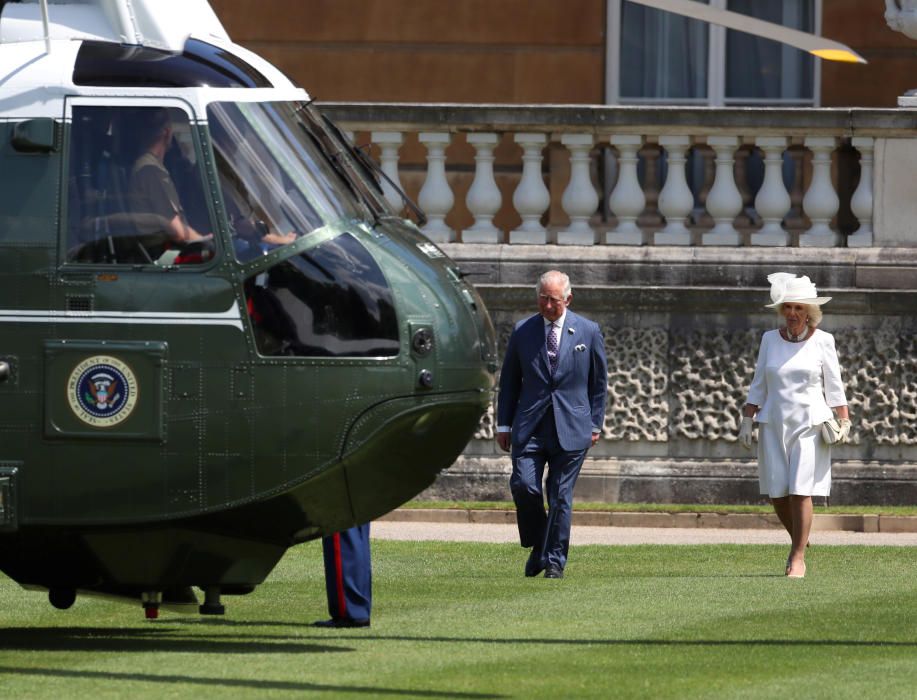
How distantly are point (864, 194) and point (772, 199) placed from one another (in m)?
0.68

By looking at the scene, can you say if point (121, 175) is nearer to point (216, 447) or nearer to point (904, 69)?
point (216, 447)

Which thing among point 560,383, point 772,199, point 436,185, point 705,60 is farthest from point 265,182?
point 705,60

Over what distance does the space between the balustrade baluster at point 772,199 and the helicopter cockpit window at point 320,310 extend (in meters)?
9.40

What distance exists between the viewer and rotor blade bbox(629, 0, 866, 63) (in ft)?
33.4

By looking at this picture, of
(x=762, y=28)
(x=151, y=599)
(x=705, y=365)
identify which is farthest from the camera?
(x=705, y=365)

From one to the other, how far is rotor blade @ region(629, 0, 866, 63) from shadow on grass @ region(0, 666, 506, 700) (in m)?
2.81

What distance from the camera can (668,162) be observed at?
64.6 feet

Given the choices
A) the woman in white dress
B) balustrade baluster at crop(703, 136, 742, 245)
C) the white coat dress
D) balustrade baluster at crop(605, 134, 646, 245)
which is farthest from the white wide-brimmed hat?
balustrade baluster at crop(605, 134, 646, 245)

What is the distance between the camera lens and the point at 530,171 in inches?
782

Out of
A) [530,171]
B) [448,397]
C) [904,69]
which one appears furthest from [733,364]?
[448,397]

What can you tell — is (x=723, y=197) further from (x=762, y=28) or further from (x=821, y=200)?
(x=762, y=28)

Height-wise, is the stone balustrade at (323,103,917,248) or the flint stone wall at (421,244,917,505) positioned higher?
the stone balustrade at (323,103,917,248)

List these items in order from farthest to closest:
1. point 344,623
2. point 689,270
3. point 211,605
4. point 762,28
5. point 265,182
Result: point 689,270
point 344,623
point 211,605
point 265,182
point 762,28

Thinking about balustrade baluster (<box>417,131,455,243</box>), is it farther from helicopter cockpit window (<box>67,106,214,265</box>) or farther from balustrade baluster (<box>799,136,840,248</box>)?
helicopter cockpit window (<box>67,106,214,265</box>)
